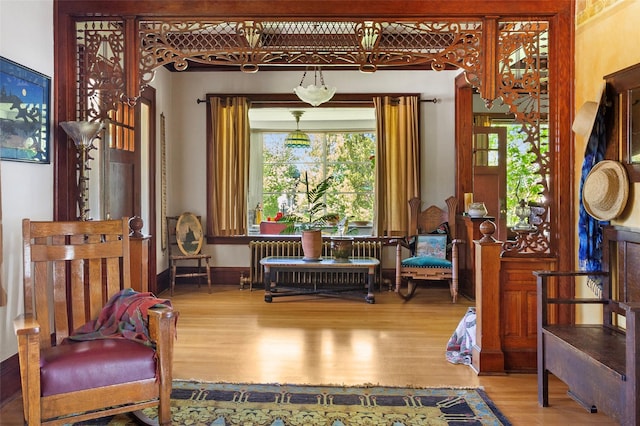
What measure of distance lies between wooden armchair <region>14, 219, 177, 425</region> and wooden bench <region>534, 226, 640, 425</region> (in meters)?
2.09

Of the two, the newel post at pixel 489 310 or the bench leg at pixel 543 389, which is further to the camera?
the newel post at pixel 489 310

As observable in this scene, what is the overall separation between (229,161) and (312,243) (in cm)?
176

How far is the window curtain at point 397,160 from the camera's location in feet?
23.9

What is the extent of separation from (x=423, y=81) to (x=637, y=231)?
15.2 feet

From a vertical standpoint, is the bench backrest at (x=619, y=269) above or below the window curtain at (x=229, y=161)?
below

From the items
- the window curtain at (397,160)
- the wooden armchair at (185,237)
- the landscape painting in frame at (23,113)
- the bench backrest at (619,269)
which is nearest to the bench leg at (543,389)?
the bench backrest at (619,269)

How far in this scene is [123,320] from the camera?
304 cm

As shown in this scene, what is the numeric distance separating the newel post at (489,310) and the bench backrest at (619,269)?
701 mm

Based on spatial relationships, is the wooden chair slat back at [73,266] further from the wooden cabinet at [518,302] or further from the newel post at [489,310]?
the wooden cabinet at [518,302]

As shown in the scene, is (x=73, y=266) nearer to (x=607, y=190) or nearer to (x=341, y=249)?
(x=607, y=190)

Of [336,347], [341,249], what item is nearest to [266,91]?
[341,249]

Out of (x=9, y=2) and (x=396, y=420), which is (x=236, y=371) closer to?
(x=396, y=420)

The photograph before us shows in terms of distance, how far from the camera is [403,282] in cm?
765

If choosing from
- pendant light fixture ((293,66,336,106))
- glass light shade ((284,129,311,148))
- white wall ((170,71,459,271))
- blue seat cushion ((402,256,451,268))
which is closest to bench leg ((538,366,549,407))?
blue seat cushion ((402,256,451,268))
